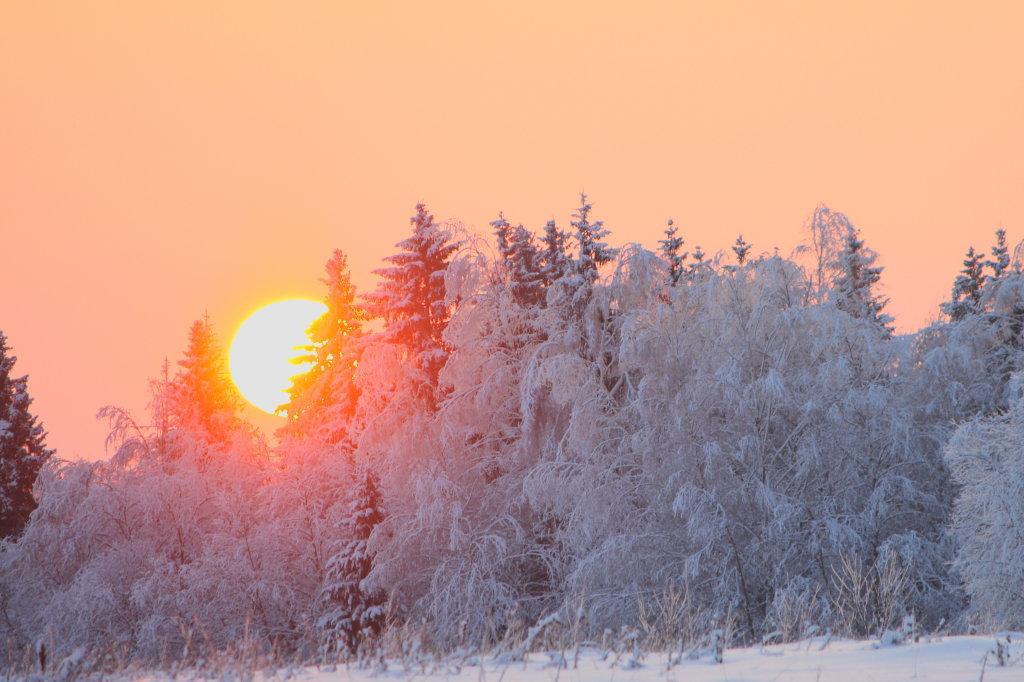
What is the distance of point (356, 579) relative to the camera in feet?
93.1

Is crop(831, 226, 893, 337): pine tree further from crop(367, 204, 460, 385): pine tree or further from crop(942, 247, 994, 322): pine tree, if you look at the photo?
crop(367, 204, 460, 385): pine tree

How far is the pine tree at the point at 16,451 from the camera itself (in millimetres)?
38625

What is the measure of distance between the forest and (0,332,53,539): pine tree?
306mm

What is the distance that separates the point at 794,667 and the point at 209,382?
135 feet

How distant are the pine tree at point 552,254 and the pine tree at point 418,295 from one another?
3588 mm

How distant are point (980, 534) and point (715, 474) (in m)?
7.42

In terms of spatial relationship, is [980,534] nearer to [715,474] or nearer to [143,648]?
[715,474]

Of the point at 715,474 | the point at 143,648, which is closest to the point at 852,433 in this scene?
the point at 715,474

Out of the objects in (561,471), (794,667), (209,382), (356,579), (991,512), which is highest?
(209,382)

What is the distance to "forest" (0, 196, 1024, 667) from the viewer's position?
24.0 m

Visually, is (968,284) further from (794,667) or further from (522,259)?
(794,667)

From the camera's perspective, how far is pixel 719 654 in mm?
7539

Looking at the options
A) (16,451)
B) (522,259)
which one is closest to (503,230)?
(522,259)

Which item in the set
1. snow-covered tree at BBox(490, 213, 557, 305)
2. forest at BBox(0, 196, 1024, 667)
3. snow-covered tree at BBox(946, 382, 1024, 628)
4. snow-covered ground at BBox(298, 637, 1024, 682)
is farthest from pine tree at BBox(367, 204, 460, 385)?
snow-covered ground at BBox(298, 637, 1024, 682)
